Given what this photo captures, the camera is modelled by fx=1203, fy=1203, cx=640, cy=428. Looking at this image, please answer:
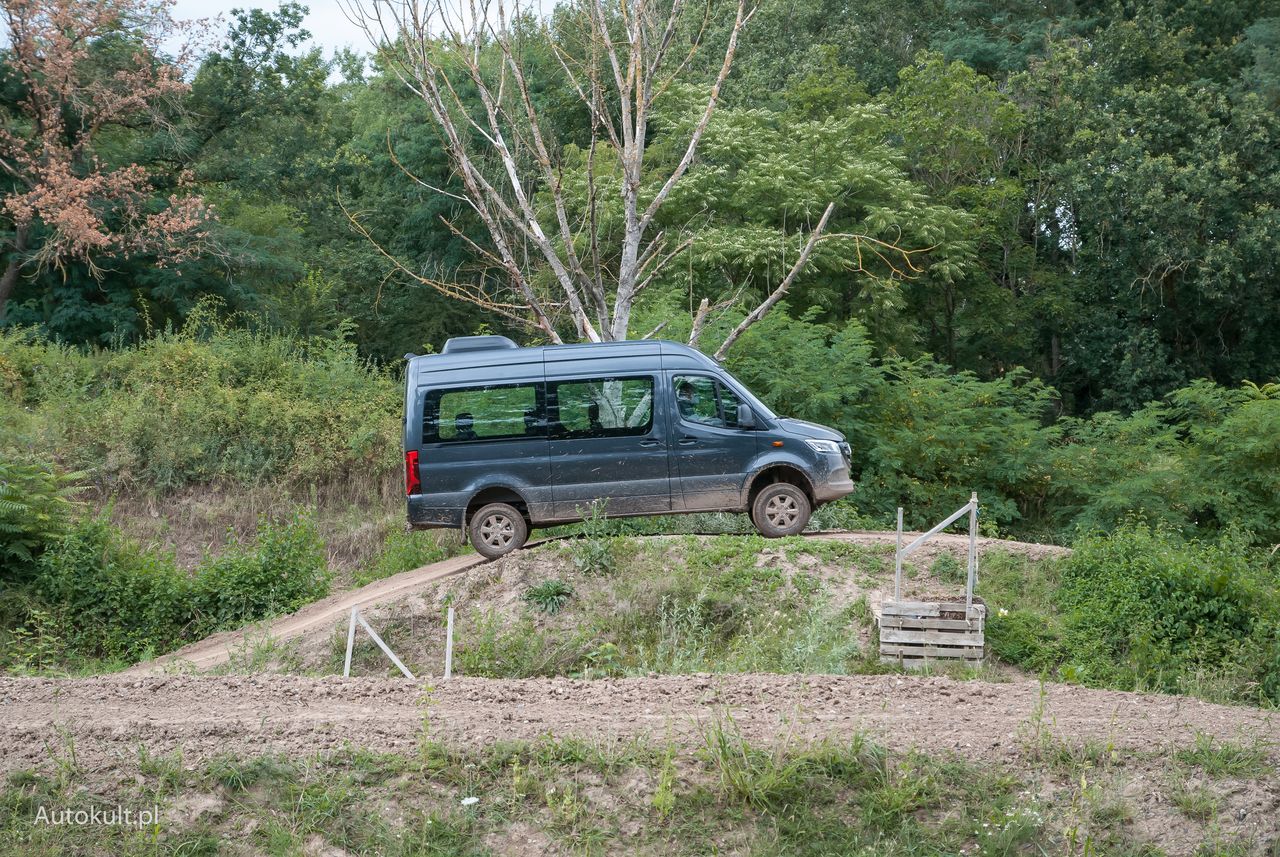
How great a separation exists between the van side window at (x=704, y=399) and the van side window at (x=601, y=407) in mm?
379

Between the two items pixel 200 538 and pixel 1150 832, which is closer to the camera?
pixel 1150 832

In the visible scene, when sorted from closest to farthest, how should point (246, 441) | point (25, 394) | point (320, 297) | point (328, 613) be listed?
point (328, 613) → point (246, 441) → point (25, 394) → point (320, 297)

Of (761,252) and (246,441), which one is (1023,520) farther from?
(246,441)

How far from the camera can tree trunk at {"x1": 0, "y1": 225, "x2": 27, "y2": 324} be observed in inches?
1065

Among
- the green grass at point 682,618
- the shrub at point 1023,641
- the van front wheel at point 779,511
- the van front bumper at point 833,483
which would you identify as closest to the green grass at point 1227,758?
the green grass at point 682,618

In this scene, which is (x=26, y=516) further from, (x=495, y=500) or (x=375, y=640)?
(x=375, y=640)

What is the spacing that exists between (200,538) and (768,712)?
13.2 metres

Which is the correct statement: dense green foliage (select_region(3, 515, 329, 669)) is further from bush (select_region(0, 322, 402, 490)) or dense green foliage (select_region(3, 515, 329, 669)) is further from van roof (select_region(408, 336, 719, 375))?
bush (select_region(0, 322, 402, 490))

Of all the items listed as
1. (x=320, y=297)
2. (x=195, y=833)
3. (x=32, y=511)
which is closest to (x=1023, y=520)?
(x=32, y=511)

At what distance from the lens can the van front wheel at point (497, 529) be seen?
13.9 meters

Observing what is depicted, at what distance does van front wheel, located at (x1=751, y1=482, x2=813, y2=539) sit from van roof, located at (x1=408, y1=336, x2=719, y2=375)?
5.38 ft

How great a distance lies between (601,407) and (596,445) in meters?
0.44

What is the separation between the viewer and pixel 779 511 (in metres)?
14.0

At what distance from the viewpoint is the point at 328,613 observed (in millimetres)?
14000
